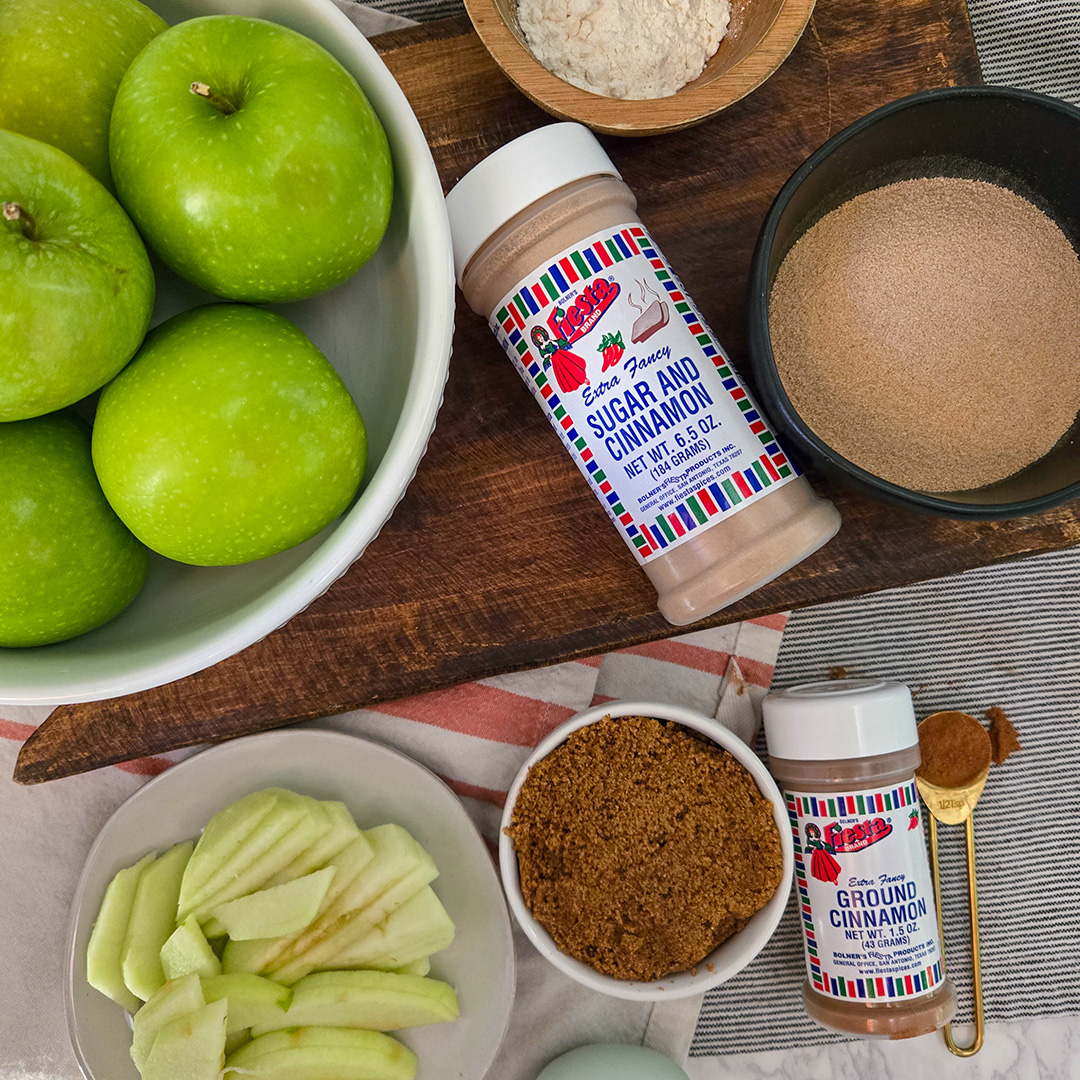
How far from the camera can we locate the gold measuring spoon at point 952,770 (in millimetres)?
807

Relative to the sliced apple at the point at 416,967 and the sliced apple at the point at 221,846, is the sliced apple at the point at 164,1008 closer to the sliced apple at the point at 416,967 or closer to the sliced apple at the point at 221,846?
the sliced apple at the point at 221,846

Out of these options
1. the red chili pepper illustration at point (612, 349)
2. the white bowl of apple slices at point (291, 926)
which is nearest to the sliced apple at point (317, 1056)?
the white bowl of apple slices at point (291, 926)

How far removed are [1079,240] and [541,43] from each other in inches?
15.3

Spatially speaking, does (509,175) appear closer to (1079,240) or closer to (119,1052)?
(1079,240)

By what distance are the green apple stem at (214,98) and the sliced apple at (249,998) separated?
63cm

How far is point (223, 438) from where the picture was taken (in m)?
0.44

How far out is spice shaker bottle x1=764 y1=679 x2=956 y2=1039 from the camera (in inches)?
26.7

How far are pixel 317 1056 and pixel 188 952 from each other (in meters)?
0.13

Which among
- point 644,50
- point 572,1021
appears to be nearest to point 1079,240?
point 644,50

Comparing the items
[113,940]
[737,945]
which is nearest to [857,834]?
[737,945]

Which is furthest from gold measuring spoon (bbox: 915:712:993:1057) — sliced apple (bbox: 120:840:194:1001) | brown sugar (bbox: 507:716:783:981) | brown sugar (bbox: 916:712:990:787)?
sliced apple (bbox: 120:840:194:1001)

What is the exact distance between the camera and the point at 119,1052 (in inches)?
29.9

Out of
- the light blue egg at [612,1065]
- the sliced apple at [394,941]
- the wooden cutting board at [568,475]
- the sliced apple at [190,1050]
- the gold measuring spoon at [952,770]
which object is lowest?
the light blue egg at [612,1065]

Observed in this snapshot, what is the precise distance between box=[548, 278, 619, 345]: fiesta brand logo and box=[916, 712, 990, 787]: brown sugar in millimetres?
513
